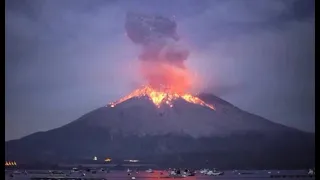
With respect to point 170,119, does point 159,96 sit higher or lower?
higher

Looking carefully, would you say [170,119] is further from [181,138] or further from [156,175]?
[156,175]

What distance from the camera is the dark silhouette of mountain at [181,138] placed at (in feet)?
16.3

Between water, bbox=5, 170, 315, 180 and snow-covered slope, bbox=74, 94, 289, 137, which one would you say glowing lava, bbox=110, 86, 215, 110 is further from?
water, bbox=5, 170, 315, 180

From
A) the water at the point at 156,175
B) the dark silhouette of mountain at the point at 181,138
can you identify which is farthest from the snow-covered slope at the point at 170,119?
the water at the point at 156,175

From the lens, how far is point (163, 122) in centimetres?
502

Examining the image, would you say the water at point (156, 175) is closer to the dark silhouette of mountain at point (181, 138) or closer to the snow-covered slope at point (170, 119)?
the dark silhouette of mountain at point (181, 138)

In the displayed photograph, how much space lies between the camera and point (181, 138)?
5035 millimetres

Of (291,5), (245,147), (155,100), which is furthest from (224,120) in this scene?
(291,5)

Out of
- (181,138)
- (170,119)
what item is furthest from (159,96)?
(181,138)

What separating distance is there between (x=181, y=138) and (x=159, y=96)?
407mm

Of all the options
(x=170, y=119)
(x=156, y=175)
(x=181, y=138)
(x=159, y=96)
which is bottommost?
(x=156, y=175)

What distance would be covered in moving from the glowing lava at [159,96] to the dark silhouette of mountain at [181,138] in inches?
1.5

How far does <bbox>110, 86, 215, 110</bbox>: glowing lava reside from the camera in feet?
16.5

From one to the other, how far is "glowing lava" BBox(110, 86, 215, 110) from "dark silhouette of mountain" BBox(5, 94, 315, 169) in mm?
38
